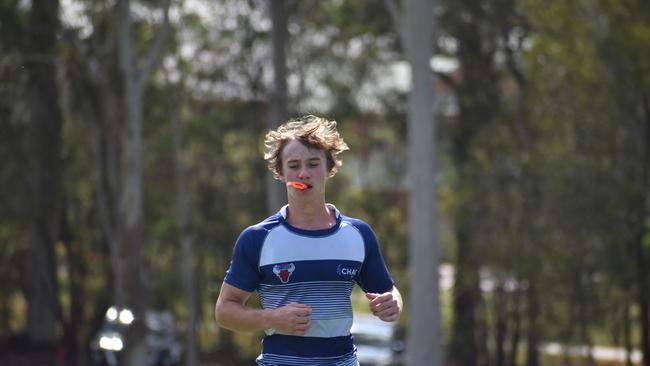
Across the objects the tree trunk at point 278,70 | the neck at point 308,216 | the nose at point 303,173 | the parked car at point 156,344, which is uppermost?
the tree trunk at point 278,70

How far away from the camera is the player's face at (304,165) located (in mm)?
4723

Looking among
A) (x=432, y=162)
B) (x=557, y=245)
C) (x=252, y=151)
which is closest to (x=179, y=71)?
(x=252, y=151)

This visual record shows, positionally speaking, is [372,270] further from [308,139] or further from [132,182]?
[132,182]

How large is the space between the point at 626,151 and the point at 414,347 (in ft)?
21.5

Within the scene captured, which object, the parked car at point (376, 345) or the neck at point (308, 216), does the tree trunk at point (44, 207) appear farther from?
the neck at point (308, 216)

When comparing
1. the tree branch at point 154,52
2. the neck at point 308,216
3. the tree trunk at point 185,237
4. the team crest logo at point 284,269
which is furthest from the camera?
the tree trunk at point 185,237

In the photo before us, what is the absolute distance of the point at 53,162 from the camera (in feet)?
95.4

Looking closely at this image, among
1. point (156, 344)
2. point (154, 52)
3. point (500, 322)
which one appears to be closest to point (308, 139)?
point (154, 52)

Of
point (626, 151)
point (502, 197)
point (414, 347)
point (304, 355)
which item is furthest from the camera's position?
point (502, 197)

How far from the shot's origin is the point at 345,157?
36.0 m

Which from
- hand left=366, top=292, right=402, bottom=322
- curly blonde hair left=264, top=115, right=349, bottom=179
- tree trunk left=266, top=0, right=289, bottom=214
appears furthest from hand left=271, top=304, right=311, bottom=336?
tree trunk left=266, top=0, right=289, bottom=214

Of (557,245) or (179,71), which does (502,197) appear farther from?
(179,71)

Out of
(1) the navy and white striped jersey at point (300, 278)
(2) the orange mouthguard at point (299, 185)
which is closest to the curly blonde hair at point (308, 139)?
(2) the orange mouthguard at point (299, 185)

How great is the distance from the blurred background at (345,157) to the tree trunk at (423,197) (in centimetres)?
8
